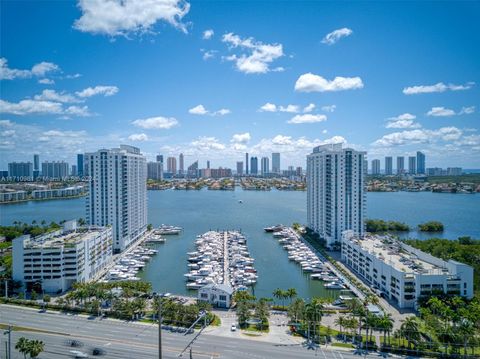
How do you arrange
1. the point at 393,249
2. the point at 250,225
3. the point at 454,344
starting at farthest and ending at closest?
the point at 250,225, the point at 393,249, the point at 454,344

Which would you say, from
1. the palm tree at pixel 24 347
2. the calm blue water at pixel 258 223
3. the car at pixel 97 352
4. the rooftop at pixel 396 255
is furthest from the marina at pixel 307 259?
the palm tree at pixel 24 347

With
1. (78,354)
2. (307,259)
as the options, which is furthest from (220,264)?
(78,354)

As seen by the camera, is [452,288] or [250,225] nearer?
[452,288]

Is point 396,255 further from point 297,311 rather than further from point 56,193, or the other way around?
point 56,193

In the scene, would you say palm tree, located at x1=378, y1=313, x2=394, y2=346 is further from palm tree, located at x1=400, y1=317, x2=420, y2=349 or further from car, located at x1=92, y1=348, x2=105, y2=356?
car, located at x1=92, y1=348, x2=105, y2=356

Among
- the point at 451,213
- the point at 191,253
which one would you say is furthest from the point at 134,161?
the point at 451,213

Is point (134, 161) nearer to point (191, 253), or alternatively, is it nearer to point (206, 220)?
point (191, 253)

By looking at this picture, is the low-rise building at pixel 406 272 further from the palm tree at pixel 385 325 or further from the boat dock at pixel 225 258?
the boat dock at pixel 225 258

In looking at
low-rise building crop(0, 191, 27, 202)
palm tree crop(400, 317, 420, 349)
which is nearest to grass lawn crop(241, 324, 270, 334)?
palm tree crop(400, 317, 420, 349)

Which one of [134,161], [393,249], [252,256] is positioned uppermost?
[134,161]
